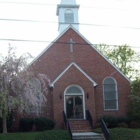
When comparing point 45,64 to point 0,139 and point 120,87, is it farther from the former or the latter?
point 0,139

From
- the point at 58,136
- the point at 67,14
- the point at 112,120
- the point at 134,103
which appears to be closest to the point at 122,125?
the point at 112,120

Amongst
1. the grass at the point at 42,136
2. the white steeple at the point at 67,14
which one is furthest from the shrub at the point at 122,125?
the white steeple at the point at 67,14

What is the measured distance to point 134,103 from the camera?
2625 centimetres

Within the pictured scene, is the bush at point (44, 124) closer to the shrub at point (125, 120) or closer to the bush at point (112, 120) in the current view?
the bush at point (112, 120)

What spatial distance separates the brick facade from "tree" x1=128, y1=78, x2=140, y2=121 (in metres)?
0.72

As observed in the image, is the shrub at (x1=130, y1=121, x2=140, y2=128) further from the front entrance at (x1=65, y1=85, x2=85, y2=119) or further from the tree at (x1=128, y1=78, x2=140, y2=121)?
the front entrance at (x1=65, y1=85, x2=85, y2=119)

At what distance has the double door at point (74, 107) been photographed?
25359 millimetres

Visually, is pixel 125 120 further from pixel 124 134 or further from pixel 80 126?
pixel 124 134

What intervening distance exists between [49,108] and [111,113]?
546 cm

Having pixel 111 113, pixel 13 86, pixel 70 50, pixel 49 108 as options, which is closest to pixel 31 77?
pixel 13 86

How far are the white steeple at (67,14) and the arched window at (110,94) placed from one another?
695 centimetres

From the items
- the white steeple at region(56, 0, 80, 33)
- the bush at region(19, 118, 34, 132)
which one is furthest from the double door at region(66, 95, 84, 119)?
the white steeple at region(56, 0, 80, 33)

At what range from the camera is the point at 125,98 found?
27.3 m

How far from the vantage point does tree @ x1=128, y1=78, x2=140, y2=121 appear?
25.5 meters
